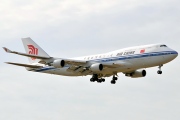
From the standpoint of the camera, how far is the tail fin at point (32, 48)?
11375 cm

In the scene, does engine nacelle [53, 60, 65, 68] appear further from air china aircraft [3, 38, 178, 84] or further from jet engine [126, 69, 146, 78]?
jet engine [126, 69, 146, 78]

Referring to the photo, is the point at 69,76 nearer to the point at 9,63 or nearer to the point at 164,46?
the point at 9,63

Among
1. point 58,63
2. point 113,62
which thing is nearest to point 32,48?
point 58,63

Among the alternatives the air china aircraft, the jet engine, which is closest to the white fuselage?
the air china aircraft

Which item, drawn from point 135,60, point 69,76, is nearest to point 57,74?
point 69,76

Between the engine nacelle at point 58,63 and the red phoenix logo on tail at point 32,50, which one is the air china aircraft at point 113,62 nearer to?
the engine nacelle at point 58,63

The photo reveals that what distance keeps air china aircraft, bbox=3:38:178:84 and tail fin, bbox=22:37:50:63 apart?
2.87 meters

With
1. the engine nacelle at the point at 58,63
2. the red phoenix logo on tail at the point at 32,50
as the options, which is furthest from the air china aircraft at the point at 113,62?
the red phoenix logo on tail at the point at 32,50

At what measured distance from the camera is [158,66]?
Answer: 101m

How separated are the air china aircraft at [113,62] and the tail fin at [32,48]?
113 inches

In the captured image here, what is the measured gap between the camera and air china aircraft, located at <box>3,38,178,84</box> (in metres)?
100

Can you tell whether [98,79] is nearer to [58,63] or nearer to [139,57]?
[58,63]

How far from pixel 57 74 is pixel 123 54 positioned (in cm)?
1438

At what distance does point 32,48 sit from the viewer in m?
115
